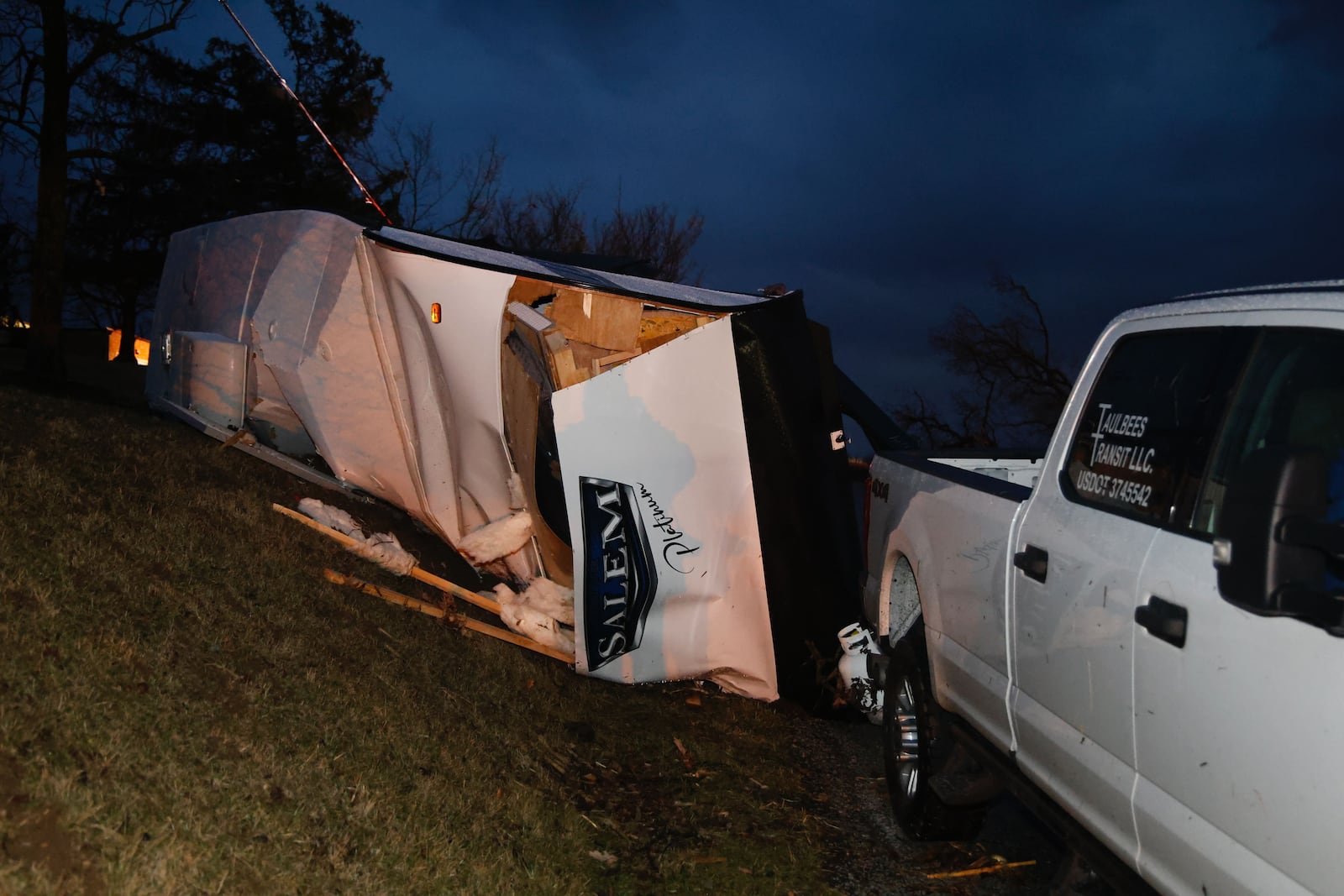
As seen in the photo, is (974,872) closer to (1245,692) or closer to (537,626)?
(1245,692)

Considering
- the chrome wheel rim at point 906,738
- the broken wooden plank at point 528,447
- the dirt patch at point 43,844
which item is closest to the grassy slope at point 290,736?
the dirt patch at point 43,844

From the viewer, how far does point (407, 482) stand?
786 centimetres

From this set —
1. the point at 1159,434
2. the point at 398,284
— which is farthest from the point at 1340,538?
the point at 398,284

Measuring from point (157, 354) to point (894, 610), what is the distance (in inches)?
331

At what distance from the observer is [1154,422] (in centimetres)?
314

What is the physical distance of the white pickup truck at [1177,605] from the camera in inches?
85.0

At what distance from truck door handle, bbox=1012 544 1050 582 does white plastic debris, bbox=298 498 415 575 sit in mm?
4604

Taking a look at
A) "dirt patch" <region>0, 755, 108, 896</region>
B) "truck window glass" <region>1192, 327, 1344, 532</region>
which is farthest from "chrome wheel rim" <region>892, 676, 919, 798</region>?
"dirt patch" <region>0, 755, 108, 896</region>

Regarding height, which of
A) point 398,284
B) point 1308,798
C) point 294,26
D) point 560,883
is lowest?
point 560,883

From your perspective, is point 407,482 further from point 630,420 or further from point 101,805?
point 101,805

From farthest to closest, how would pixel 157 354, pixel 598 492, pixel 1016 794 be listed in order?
1. pixel 157 354
2. pixel 598 492
3. pixel 1016 794

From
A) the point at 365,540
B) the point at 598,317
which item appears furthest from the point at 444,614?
the point at 598,317

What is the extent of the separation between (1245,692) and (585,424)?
445 cm

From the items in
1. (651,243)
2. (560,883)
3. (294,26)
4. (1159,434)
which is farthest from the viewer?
(651,243)
